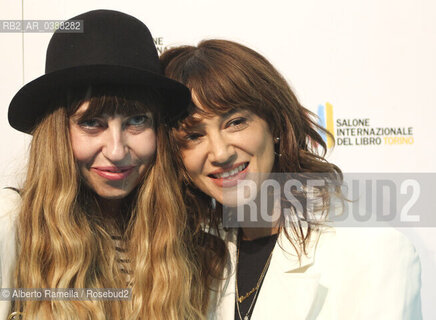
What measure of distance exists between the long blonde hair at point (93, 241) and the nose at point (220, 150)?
6.9 inches

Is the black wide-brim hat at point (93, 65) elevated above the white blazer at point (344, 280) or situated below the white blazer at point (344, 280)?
above

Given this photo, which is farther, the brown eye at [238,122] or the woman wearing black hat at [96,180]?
the brown eye at [238,122]

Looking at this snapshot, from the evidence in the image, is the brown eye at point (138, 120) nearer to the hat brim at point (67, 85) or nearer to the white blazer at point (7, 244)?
the hat brim at point (67, 85)

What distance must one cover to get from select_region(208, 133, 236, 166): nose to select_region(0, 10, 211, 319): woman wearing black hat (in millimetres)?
175

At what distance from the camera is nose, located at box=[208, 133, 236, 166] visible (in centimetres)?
181

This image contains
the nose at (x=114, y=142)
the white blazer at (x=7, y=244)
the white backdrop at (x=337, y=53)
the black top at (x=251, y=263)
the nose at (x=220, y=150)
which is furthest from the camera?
the white backdrop at (x=337, y=53)

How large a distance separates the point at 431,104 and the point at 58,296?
2291 millimetres

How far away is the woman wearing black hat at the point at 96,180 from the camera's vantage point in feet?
5.37

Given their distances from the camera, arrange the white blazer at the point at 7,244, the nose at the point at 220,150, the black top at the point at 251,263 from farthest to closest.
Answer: the black top at the point at 251,263
the nose at the point at 220,150
the white blazer at the point at 7,244

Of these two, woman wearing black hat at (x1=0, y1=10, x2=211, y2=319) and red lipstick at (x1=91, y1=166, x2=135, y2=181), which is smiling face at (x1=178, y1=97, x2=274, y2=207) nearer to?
woman wearing black hat at (x1=0, y1=10, x2=211, y2=319)

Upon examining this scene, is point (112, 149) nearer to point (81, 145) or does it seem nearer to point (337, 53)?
point (81, 145)

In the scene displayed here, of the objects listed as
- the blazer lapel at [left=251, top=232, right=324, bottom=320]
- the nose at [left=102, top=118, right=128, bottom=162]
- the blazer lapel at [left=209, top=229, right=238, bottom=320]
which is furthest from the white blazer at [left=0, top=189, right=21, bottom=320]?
the blazer lapel at [left=251, top=232, right=324, bottom=320]

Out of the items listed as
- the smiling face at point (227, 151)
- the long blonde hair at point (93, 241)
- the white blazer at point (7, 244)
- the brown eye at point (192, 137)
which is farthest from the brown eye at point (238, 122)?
the white blazer at point (7, 244)

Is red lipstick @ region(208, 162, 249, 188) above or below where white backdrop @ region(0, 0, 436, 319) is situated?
below
